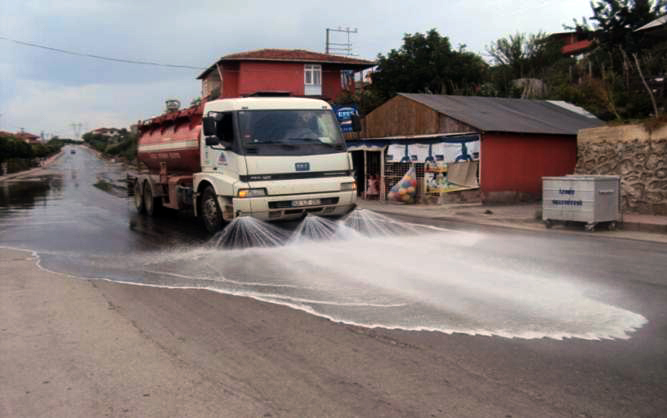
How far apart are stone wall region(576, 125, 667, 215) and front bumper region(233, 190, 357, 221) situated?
28.1 ft

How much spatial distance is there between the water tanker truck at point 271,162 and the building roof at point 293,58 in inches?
1529

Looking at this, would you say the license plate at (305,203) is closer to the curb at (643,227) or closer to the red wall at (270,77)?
the curb at (643,227)

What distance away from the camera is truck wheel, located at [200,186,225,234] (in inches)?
420

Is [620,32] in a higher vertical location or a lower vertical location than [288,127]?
higher

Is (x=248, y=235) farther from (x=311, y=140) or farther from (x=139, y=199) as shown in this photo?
(x=139, y=199)

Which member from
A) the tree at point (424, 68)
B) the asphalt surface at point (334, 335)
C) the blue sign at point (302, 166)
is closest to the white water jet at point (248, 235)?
the asphalt surface at point (334, 335)

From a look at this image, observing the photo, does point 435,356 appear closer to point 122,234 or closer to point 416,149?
point 122,234

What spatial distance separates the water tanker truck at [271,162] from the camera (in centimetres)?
994

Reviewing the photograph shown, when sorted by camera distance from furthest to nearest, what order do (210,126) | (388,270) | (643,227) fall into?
(643,227)
(210,126)
(388,270)

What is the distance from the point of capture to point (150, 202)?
15.5m

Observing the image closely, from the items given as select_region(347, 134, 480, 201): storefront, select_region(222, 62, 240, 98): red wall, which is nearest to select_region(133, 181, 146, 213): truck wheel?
select_region(347, 134, 480, 201): storefront

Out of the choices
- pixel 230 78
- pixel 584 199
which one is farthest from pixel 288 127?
pixel 230 78

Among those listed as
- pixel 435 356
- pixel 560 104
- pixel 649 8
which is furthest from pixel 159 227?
pixel 649 8

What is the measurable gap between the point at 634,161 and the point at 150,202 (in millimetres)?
12414
